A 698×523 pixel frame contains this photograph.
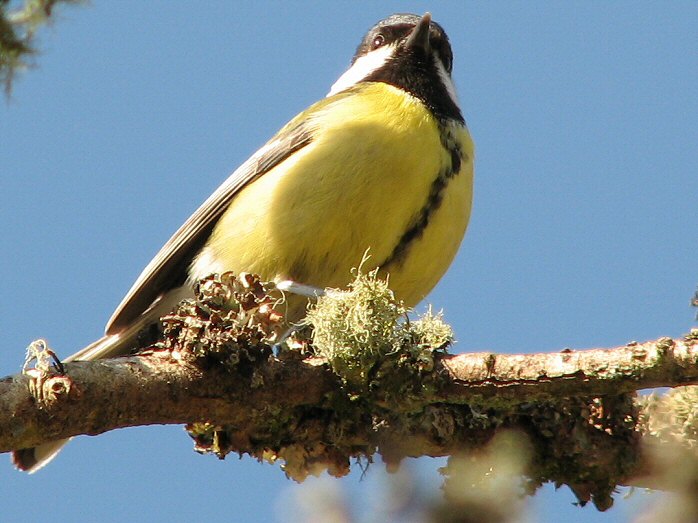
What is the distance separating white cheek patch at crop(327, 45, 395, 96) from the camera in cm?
495

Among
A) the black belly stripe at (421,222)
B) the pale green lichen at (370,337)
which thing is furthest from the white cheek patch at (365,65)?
the pale green lichen at (370,337)

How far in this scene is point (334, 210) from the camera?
3861mm

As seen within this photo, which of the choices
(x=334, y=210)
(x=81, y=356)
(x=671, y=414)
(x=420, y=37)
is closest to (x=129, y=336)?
(x=81, y=356)

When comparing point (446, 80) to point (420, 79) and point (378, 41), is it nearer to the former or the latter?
point (420, 79)

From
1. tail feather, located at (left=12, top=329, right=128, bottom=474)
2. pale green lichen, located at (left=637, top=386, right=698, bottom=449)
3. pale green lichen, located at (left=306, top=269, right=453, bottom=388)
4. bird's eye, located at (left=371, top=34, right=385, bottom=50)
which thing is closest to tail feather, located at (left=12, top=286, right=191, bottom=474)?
tail feather, located at (left=12, top=329, right=128, bottom=474)

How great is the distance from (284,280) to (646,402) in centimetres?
150

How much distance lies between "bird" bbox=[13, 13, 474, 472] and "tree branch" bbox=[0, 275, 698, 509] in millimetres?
772

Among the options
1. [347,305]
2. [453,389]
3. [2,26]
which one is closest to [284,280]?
[347,305]

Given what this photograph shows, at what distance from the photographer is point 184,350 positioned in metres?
2.92

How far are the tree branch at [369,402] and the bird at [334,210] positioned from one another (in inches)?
30.4

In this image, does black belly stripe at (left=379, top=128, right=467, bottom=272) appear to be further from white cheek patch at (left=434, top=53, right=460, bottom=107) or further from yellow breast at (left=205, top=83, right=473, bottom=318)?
white cheek patch at (left=434, top=53, right=460, bottom=107)

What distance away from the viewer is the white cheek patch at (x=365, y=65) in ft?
16.2

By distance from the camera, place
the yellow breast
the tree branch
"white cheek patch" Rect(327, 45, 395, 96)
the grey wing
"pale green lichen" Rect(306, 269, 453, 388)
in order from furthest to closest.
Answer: "white cheek patch" Rect(327, 45, 395, 96) → the grey wing → the yellow breast → "pale green lichen" Rect(306, 269, 453, 388) → the tree branch

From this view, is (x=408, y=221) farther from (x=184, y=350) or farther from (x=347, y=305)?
(x=184, y=350)
